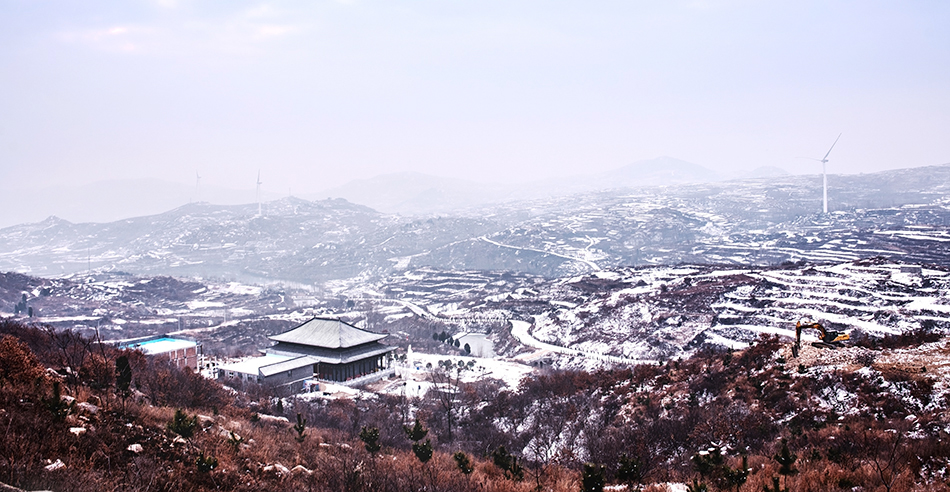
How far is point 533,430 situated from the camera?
4359 cm

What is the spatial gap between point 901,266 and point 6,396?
109783mm

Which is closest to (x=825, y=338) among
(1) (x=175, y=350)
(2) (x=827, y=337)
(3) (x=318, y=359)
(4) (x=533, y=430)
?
(2) (x=827, y=337)

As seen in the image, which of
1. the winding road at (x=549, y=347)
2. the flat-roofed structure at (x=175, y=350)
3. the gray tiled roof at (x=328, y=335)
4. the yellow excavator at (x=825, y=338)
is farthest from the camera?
the winding road at (x=549, y=347)

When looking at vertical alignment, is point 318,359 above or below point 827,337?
below

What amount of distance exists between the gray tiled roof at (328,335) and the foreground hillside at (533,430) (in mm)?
20052

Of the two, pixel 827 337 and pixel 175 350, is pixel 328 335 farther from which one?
pixel 827 337

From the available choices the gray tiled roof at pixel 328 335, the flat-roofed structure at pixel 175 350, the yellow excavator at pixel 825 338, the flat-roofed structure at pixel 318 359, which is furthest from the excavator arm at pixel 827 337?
the flat-roofed structure at pixel 175 350

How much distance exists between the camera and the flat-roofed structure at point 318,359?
6988 centimetres

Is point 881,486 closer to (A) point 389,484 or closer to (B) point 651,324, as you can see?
(A) point 389,484

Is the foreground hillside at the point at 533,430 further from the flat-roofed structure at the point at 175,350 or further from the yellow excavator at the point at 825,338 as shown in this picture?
the flat-roofed structure at the point at 175,350

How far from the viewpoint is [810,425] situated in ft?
97.5

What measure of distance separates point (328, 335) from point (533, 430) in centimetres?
4288

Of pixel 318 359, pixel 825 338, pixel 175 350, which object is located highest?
pixel 825 338

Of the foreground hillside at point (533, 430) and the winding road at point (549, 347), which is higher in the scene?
the foreground hillside at point (533, 430)
